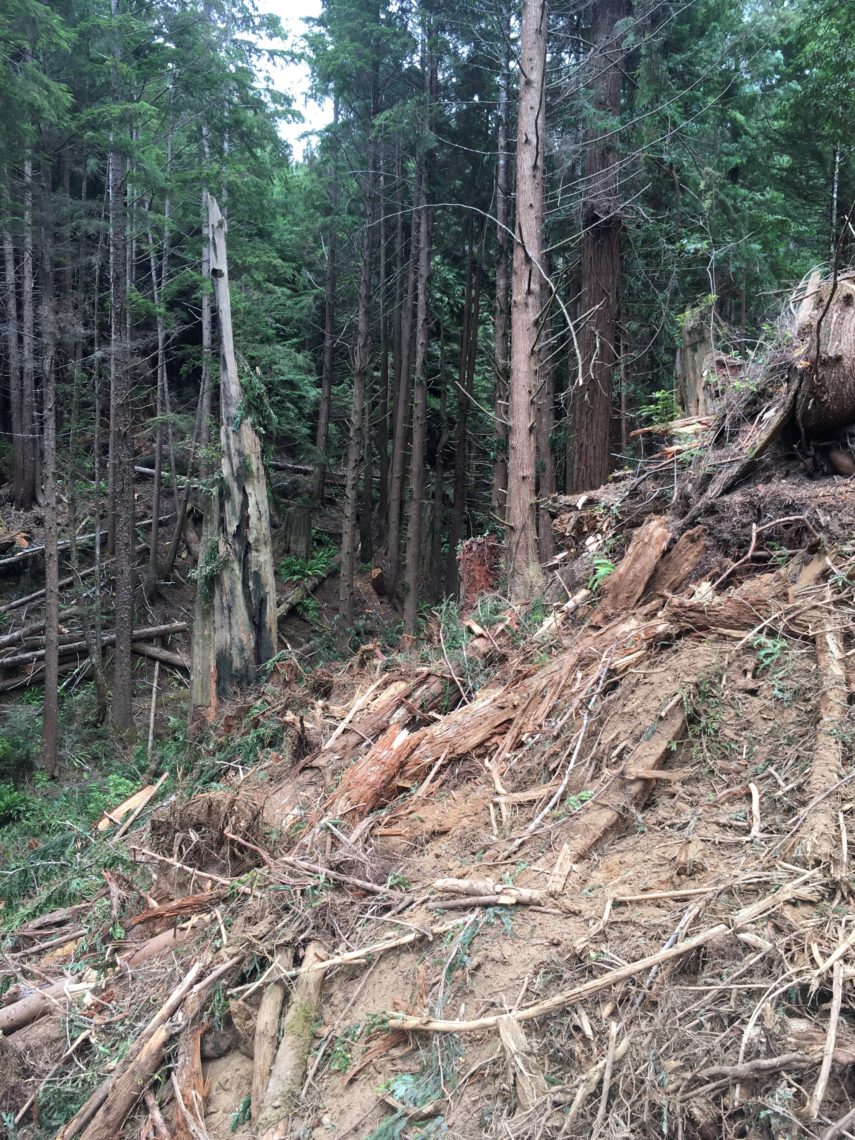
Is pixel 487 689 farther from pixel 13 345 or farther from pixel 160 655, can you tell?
pixel 13 345

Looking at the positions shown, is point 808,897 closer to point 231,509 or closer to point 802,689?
point 802,689

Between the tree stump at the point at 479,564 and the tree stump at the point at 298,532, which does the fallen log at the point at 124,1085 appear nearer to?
the tree stump at the point at 479,564

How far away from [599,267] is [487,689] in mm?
7438

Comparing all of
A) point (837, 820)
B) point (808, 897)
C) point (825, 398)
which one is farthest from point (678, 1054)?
point (825, 398)

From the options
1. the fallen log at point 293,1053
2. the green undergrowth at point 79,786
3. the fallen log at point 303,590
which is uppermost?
the fallen log at point 303,590

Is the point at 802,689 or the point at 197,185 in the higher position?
the point at 197,185

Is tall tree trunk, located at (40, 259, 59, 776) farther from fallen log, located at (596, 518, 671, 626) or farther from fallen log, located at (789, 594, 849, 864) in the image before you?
fallen log, located at (789, 594, 849, 864)

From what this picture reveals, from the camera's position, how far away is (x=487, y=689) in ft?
17.9

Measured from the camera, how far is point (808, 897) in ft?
8.25

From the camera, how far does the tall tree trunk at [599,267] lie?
10094mm

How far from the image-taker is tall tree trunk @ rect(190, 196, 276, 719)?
10375mm

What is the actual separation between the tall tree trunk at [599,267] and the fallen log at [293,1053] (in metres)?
7.85

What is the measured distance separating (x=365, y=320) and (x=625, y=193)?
6426 millimetres

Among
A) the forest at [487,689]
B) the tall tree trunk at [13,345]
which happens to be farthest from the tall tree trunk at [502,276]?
the tall tree trunk at [13,345]
